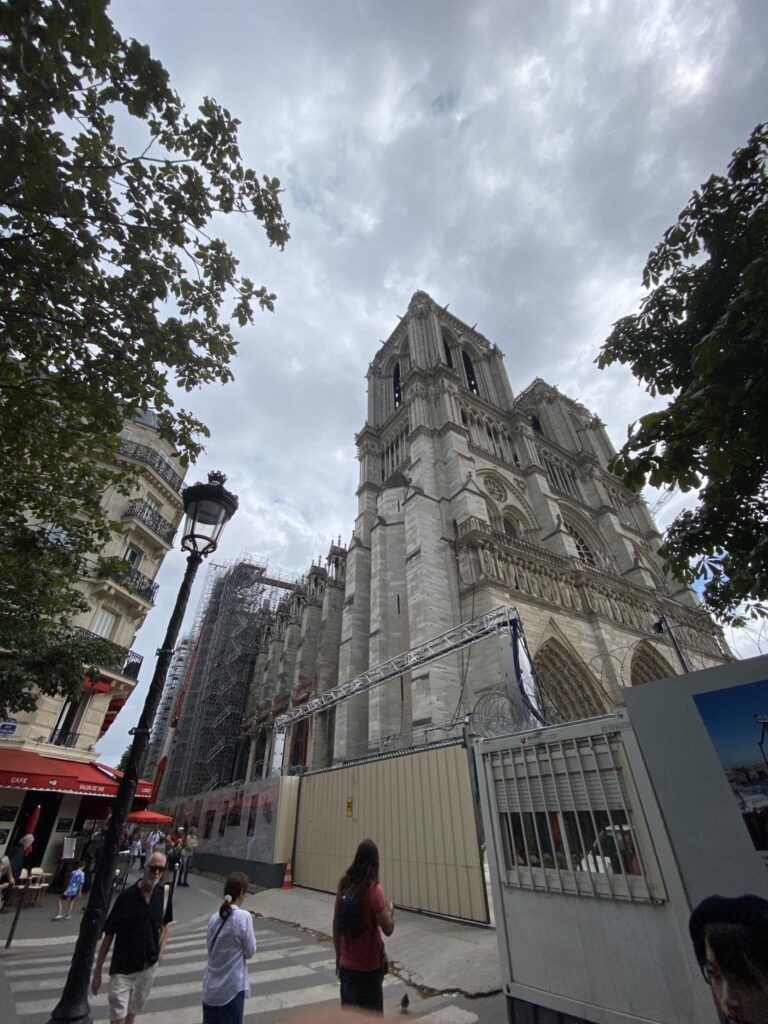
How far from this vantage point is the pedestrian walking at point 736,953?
4.90ft

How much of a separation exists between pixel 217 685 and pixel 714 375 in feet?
114

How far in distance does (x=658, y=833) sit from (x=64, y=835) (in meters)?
16.2

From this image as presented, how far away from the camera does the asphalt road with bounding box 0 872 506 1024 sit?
14.0 ft

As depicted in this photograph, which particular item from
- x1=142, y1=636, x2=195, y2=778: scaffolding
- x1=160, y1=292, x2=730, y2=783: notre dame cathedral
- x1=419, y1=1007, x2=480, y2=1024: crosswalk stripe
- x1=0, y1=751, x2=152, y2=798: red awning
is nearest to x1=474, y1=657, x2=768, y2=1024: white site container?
x1=419, y1=1007, x2=480, y2=1024: crosswalk stripe

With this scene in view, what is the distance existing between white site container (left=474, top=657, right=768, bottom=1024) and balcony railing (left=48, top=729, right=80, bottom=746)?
1306 cm

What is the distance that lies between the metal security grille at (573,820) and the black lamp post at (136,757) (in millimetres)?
3243

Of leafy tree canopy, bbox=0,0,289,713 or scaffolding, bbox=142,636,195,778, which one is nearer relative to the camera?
leafy tree canopy, bbox=0,0,289,713

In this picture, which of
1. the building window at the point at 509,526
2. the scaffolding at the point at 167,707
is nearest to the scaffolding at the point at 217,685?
the scaffolding at the point at 167,707

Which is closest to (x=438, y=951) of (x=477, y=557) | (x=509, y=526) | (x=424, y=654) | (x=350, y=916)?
(x=350, y=916)

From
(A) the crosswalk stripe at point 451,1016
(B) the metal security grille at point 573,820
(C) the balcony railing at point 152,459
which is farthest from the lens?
(C) the balcony railing at point 152,459

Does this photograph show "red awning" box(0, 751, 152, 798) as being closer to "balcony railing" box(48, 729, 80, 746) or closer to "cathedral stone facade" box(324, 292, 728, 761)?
"balcony railing" box(48, 729, 80, 746)

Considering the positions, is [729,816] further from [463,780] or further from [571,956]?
[463,780]

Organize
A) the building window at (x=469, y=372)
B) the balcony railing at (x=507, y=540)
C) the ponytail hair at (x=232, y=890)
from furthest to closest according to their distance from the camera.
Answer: the building window at (x=469, y=372), the balcony railing at (x=507, y=540), the ponytail hair at (x=232, y=890)

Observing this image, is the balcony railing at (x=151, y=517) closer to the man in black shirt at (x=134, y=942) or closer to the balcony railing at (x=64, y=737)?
the balcony railing at (x=64, y=737)
